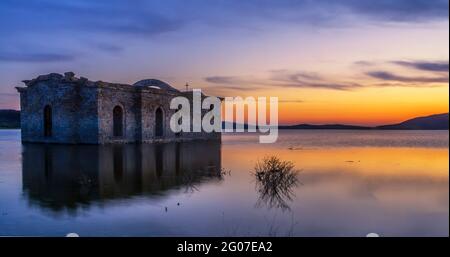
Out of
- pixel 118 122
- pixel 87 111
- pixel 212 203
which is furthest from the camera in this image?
pixel 118 122

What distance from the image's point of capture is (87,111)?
842 inches

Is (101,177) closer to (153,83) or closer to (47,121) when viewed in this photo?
(47,121)

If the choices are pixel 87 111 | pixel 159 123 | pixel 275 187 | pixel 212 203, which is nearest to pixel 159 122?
pixel 159 123

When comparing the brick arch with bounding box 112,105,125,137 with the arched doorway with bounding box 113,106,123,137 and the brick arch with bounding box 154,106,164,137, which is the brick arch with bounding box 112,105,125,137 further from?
the brick arch with bounding box 154,106,164,137

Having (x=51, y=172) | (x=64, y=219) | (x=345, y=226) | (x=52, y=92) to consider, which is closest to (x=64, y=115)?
(x=52, y=92)

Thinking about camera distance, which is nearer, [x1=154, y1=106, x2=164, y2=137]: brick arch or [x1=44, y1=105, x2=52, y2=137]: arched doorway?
[x1=44, y1=105, x2=52, y2=137]: arched doorway

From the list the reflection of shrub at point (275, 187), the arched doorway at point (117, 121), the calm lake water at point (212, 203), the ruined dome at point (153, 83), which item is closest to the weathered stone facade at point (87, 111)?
the arched doorway at point (117, 121)

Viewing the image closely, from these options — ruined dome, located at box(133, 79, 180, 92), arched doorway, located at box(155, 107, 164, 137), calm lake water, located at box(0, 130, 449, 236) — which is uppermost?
ruined dome, located at box(133, 79, 180, 92)

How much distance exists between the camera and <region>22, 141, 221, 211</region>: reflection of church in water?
7949 mm

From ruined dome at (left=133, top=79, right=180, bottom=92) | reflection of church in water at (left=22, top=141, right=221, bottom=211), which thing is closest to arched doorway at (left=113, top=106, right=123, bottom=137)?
ruined dome at (left=133, top=79, right=180, bottom=92)

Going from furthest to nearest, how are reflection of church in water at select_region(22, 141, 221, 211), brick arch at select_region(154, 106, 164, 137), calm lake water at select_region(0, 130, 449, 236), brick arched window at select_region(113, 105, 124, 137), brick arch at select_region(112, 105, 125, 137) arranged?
brick arch at select_region(154, 106, 164, 137) < brick arched window at select_region(113, 105, 124, 137) < brick arch at select_region(112, 105, 125, 137) < reflection of church in water at select_region(22, 141, 221, 211) < calm lake water at select_region(0, 130, 449, 236)

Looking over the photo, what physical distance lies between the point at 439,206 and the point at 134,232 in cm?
549

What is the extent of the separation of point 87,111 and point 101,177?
11855 millimetres
